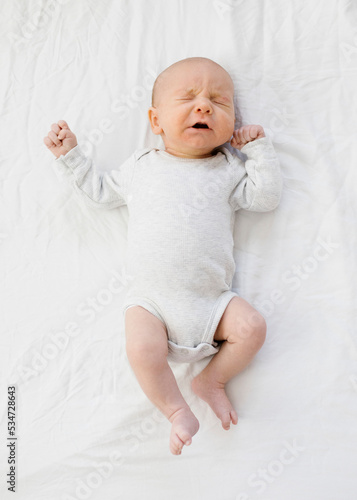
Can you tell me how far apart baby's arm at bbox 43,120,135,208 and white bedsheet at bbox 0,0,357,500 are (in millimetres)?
68

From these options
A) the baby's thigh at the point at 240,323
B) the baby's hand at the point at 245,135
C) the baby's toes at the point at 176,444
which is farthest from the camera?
the baby's hand at the point at 245,135

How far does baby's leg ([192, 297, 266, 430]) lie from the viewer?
4.51ft

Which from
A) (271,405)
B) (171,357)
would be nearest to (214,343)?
(171,357)

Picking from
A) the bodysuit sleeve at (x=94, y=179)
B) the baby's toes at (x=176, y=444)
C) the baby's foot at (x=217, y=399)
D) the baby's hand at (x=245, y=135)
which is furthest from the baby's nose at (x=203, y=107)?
the baby's toes at (x=176, y=444)

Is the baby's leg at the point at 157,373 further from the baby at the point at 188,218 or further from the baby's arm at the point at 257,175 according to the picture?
the baby's arm at the point at 257,175

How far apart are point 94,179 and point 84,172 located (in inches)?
1.4

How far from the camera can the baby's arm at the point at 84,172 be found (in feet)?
4.93

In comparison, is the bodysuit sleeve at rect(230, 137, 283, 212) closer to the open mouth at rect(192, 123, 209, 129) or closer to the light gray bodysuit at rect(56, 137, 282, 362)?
the light gray bodysuit at rect(56, 137, 282, 362)

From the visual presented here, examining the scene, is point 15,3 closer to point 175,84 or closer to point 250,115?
point 175,84

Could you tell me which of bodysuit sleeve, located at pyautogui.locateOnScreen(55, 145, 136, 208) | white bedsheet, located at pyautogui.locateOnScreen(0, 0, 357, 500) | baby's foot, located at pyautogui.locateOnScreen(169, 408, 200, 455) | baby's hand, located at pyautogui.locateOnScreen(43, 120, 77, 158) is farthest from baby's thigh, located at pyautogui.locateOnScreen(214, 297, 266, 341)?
baby's hand, located at pyautogui.locateOnScreen(43, 120, 77, 158)

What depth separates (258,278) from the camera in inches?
59.9

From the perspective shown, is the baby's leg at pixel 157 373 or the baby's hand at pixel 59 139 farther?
the baby's hand at pixel 59 139

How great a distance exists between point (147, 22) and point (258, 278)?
2.84ft

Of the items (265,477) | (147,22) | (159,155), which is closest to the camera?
(265,477)
